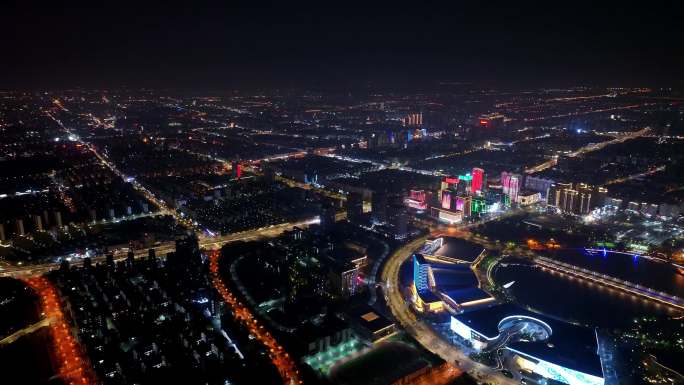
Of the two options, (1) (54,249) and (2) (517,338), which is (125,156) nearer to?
(1) (54,249)

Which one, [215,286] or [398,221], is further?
[398,221]

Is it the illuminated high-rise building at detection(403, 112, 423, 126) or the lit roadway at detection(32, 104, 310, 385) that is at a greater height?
the illuminated high-rise building at detection(403, 112, 423, 126)

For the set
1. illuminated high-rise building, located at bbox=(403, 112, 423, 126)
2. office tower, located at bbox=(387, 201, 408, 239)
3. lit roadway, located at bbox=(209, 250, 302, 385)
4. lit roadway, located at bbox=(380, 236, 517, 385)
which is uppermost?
illuminated high-rise building, located at bbox=(403, 112, 423, 126)

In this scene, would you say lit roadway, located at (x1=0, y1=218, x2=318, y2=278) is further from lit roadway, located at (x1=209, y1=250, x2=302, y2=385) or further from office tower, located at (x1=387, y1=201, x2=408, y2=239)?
office tower, located at (x1=387, y1=201, x2=408, y2=239)

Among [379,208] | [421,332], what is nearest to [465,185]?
[379,208]

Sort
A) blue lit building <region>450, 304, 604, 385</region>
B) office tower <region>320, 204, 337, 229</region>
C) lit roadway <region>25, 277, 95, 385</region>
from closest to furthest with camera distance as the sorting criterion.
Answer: blue lit building <region>450, 304, 604, 385</region> → lit roadway <region>25, 277, 95, 385</region> → office tower <region>320, 204, 337, 229</region>

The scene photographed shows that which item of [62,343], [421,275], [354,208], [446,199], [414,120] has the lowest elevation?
[62,343]

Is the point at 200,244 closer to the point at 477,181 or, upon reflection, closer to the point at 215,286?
the point at 215,286

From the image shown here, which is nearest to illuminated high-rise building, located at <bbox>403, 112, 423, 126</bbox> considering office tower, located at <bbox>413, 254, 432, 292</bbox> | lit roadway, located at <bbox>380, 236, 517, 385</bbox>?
lit roadway, located at <bbox>380, 236, 517, 385</bbox>

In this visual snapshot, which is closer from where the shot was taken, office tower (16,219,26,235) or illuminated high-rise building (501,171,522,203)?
office tower (16,219,26,235)
